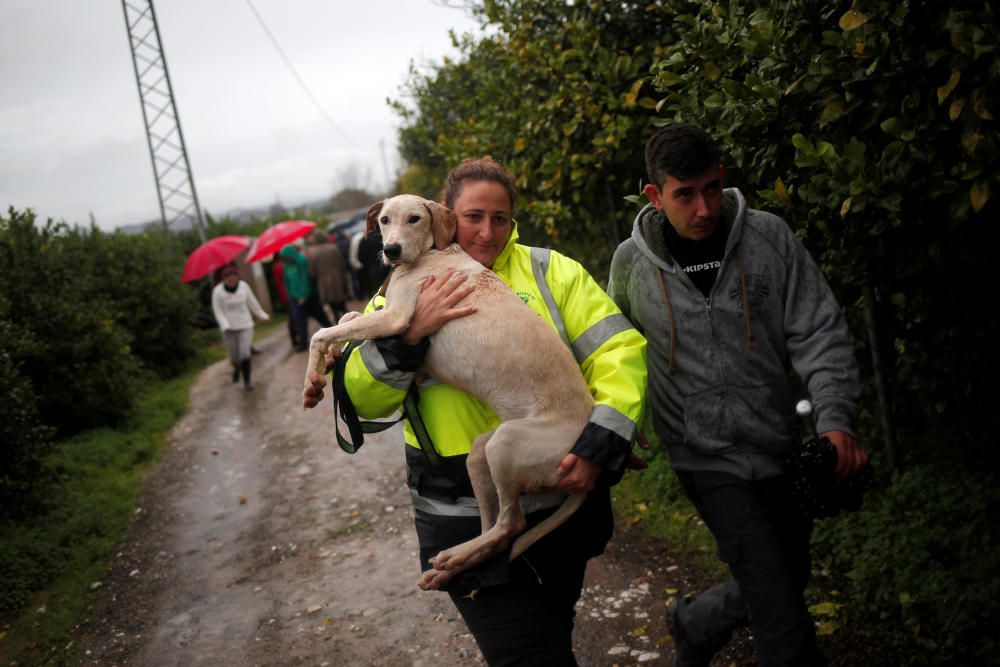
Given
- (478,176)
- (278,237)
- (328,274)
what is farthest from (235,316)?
(478,176)

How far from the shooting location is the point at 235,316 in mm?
12195

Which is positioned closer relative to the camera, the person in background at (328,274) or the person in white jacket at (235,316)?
the person in white jacket at (235,316)

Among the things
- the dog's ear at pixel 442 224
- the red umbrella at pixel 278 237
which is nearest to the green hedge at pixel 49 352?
the red umbrella at pixel 278 237

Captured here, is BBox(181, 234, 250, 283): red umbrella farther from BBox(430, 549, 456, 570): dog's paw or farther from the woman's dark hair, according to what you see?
BBox(430, 549, 456, 570): dog's paw

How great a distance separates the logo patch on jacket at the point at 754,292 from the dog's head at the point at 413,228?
1115mm

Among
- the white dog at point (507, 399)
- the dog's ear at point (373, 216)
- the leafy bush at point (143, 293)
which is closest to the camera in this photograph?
the white dog at point (507, 399)

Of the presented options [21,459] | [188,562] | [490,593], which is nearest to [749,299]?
[490,593]

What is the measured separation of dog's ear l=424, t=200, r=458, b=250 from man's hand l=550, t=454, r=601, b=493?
103 centimetres

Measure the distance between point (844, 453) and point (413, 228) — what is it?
1.77 meters

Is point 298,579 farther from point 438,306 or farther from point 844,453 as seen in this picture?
point 844,453

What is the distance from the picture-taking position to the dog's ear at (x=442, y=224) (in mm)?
3006

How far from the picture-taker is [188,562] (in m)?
6.36

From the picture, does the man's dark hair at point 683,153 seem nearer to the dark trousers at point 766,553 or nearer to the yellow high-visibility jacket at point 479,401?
the yellow high-visibility jacket at point 479,401

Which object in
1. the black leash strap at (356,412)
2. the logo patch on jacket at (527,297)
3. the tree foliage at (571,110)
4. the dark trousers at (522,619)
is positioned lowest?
the dark trousers at (522,619)
